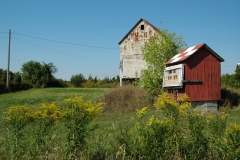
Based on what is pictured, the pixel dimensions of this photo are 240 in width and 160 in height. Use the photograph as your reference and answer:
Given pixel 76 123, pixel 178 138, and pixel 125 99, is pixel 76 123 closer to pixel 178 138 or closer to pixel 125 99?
pixel 178 138

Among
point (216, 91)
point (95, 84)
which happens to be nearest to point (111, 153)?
point (216, 91)

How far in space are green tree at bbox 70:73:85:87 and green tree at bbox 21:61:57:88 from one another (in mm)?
13176

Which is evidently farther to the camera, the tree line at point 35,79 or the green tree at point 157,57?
the tree line at point 35,79

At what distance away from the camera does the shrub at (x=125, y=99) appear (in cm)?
2080

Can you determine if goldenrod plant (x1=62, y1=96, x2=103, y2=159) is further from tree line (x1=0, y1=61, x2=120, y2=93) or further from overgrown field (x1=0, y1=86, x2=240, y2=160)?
tree line (x1=0, y1=61, x2=120, y2=93)

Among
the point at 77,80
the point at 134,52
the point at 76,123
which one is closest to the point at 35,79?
the point at 77,80

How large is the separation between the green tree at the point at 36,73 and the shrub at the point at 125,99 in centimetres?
3671

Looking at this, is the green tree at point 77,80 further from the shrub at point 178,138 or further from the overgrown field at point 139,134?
the shrub at point 178,138

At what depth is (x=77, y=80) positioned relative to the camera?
72625 millimetres

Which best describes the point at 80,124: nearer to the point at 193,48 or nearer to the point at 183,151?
the point at 183,151

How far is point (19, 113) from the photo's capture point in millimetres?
5219

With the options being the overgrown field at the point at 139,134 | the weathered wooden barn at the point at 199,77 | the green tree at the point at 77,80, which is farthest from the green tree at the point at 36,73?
the overgrown field at the point at 139,134

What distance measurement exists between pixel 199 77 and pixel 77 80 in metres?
55.8

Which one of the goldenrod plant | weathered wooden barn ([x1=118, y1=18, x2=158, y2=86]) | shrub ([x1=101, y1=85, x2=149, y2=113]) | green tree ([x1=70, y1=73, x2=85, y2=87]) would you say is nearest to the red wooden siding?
shrub ([x1=101, y1=85, x2=149, y2=113])
